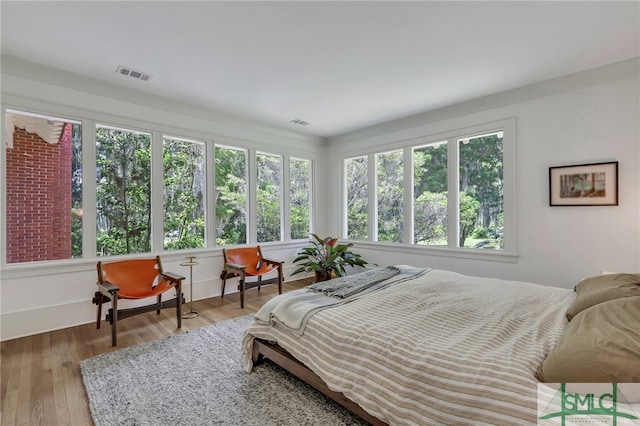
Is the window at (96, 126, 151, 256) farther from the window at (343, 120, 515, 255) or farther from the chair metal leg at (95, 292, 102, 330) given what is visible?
the window at (343, 120, 515, 255)

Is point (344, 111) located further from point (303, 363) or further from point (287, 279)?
point (303, 363)

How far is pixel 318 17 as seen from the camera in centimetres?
224

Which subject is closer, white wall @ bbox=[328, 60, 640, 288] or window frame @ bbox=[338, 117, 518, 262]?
white wall @ bbox=[328, 60, 640, 288]

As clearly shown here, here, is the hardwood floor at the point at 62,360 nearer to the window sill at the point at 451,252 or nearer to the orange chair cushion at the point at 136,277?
the orange chair cushion at the point at 136,277

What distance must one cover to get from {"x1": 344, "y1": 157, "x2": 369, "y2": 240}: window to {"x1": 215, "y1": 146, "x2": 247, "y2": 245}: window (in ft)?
6.43

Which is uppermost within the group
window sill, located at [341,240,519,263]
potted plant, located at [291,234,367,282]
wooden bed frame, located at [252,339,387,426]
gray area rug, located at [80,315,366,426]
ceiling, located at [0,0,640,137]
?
ceiling, located at [0,0,640,137]

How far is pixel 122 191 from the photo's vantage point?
145 inches

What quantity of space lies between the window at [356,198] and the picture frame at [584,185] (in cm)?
267

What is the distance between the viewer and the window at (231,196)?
4.55m

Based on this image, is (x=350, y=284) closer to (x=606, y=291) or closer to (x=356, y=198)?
(x=606, y=291)

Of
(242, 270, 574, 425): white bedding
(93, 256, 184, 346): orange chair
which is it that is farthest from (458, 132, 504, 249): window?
(93, 256, 184, 346): orange chair

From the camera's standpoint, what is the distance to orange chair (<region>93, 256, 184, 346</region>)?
2.96 metres

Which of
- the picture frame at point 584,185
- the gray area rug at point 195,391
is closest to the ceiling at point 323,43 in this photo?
the picture frame at point 584,185

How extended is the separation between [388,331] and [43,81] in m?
4.09
